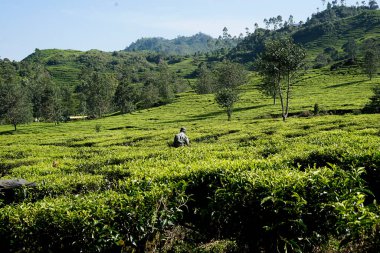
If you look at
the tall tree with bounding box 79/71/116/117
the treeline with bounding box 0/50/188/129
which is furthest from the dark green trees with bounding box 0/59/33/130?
the tall tree with bounding box 79/71/116/117

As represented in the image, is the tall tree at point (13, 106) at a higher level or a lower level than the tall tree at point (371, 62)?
lower

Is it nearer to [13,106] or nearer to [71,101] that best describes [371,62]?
[13,106]

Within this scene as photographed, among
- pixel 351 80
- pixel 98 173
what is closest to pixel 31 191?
pixel 98 173

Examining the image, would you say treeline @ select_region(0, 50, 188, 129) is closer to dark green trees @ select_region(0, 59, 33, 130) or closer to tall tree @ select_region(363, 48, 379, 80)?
dark green trees @ select_region(0, 59, 33, 130)

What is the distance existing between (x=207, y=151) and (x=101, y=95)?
112 meters

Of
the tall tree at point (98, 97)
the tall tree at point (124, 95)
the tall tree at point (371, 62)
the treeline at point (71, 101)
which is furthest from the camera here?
the tall tree at point (98, 97)

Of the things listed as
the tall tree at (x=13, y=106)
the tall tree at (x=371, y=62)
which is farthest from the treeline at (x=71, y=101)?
the tall tree at (x=371, y=62)

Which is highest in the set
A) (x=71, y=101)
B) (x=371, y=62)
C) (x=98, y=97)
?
(x=371, y=62)

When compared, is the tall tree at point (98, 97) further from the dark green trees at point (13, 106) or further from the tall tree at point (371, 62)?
the tall tree at point (371, 62)

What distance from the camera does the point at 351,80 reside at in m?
96.4

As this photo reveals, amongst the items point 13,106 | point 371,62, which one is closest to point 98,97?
point 13,106

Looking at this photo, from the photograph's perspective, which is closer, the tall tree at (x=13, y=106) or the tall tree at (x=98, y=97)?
the tall tree at (x=13, y=106)

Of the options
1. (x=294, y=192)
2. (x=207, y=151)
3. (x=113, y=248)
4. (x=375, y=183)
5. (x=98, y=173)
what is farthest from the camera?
(x=207, y=151)

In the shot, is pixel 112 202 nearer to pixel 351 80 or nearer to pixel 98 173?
pixel 98 173
